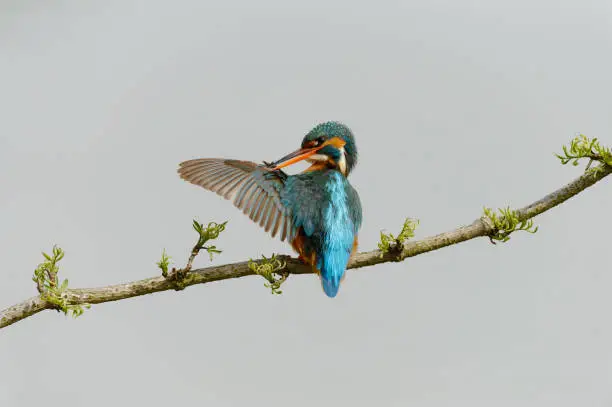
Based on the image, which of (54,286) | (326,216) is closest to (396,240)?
(326,216)

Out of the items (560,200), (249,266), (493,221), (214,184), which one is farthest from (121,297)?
(560,200)

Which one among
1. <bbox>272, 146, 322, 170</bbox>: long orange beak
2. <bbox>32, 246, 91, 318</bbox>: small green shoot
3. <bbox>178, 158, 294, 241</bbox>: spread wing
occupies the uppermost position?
<bbox>272, 146, 322, 170</bbox>: long orange beak

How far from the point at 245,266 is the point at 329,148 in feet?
4.96

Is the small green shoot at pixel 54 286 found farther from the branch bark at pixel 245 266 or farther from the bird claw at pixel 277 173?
the bird claw at pixel 277 173

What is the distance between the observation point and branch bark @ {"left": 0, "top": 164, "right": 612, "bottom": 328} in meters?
4.45

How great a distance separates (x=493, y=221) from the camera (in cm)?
478

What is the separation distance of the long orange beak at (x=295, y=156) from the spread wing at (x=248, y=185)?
0.57ft

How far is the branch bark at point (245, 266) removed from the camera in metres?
4.45

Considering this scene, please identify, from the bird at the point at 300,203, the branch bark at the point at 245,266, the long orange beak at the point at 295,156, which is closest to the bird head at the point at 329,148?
the long orange beak at the point at 295,156

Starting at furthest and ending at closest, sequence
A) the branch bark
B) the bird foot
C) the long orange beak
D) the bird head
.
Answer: the bird head → the long orange beak → the bird foot → the branch bark

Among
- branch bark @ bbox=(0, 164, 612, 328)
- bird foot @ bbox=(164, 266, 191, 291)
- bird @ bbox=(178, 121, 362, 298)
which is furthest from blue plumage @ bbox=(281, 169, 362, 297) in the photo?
bird foot @ bbox=(164, 266, 191, 291)

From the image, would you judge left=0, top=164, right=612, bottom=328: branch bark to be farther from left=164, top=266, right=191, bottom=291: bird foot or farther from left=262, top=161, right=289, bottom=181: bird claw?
left=262, top=161, right=289, bottom=181: bird claw

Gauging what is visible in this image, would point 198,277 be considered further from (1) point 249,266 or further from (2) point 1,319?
(2) point 1,319

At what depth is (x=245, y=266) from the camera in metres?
4.62
